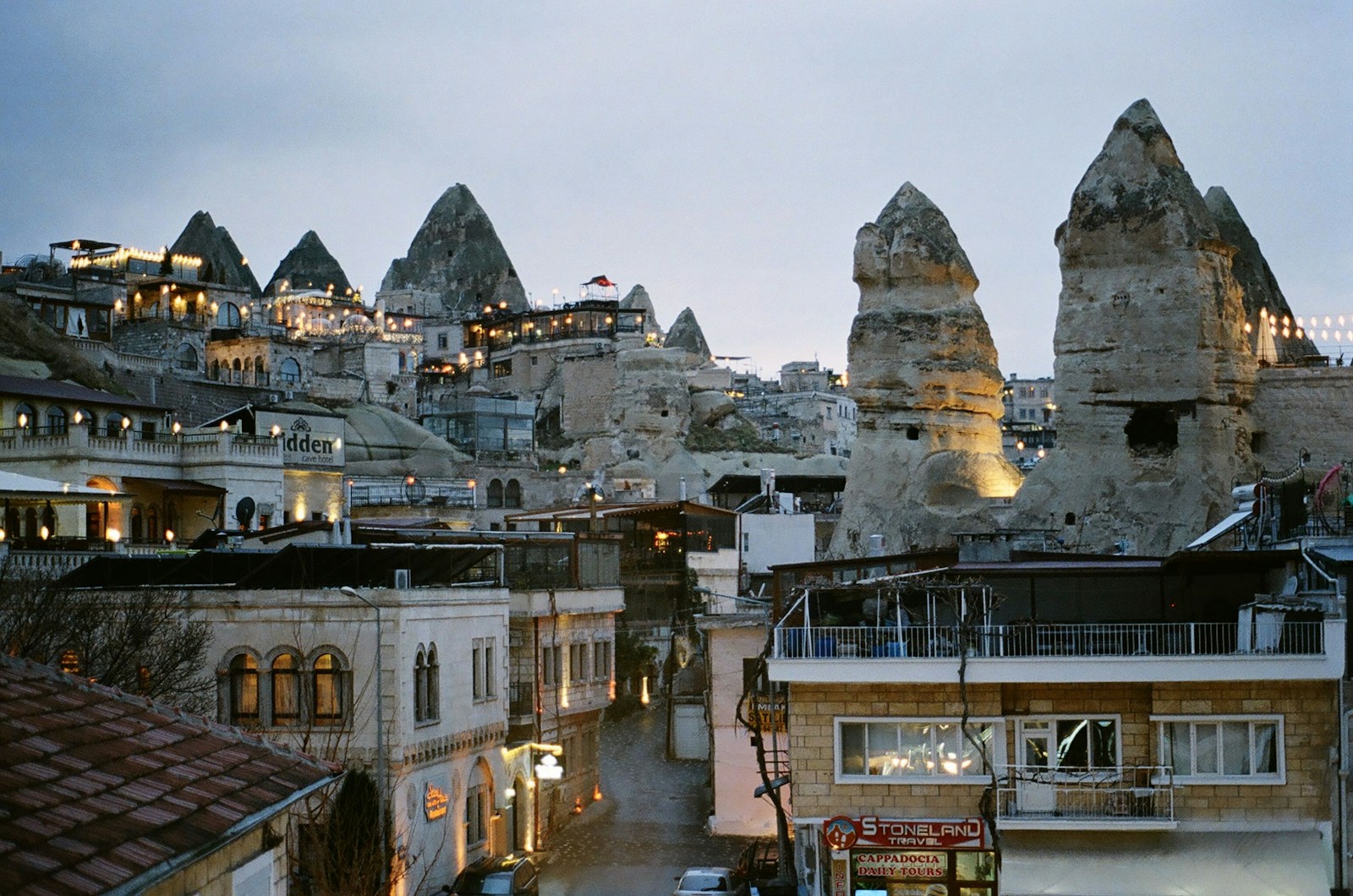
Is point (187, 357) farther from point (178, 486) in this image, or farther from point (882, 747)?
point (882, 747)

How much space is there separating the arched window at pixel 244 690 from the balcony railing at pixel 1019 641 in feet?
34.4

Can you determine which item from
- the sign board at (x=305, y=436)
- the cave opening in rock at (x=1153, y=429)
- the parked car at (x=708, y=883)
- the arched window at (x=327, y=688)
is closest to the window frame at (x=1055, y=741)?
the parked car at (x=708, y=883)

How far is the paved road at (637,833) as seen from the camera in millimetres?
30703

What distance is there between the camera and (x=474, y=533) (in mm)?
39469

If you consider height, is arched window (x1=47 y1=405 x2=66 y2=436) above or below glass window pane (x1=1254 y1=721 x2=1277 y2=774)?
above

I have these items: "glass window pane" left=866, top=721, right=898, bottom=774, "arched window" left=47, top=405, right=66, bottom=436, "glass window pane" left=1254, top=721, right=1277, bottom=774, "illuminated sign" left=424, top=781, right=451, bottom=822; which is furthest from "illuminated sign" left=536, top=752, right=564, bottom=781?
"arched window" left=47, top=405, right=66, bottom=436

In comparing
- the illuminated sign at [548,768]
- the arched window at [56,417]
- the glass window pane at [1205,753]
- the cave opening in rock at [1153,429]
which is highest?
the arched window at [56,417]

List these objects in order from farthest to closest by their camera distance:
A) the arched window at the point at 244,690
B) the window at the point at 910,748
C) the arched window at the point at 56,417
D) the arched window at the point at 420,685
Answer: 1. the arched window at the point at 56,417
2. the arched window at the point at 420,685
3. the arched window at the point at 244,690
4. the window at the point at 910,748

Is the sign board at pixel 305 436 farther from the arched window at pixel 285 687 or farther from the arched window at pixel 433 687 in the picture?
the arched window at pixel 285 687

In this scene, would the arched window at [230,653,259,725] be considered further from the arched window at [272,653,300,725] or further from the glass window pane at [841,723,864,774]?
the glass window pane at [841,723,864,774]

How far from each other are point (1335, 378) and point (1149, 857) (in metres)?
33.1

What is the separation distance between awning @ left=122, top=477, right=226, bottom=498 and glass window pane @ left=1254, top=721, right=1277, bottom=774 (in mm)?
30387

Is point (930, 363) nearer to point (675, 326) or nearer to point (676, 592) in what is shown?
point (676, 592)

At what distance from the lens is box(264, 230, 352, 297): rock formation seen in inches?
5640
